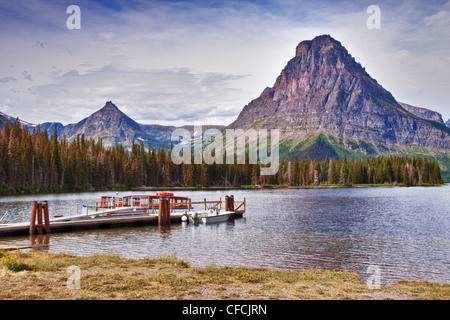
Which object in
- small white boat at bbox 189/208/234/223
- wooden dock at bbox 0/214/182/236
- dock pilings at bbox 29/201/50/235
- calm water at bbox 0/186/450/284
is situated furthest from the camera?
small white boat at bbox 189/208/234/223

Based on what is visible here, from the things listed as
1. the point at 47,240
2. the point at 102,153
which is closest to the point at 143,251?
the point at 47,240

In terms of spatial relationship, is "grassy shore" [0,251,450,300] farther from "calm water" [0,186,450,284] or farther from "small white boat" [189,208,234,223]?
"small white boat" [189,208,234,223]

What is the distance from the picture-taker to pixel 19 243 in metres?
36.0

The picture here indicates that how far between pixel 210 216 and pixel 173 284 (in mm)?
37869

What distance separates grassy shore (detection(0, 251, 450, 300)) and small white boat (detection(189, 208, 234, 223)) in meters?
30.5

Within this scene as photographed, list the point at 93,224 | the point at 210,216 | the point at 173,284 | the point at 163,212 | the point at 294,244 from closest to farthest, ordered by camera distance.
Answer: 1. the point at 173,284
2. the point at 294,244
3. the point at 93,224
4. the point at 163,212
5. the point at 210,216

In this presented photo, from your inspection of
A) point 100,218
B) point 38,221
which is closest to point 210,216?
point 100,218

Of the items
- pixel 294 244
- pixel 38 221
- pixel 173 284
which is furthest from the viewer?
pixel 38 221

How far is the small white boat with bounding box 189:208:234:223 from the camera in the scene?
54.0m

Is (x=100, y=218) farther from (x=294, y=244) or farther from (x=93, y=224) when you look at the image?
(x=294, y=244)

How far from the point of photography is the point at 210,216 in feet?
181

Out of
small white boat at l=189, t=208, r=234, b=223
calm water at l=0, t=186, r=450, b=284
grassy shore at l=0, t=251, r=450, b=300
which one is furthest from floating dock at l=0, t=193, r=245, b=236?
grassy shore at l=0, t=251, r=450, b=300

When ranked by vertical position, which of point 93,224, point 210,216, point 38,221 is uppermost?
point 38,221

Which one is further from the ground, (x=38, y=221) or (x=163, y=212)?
(x=38, y=221)
